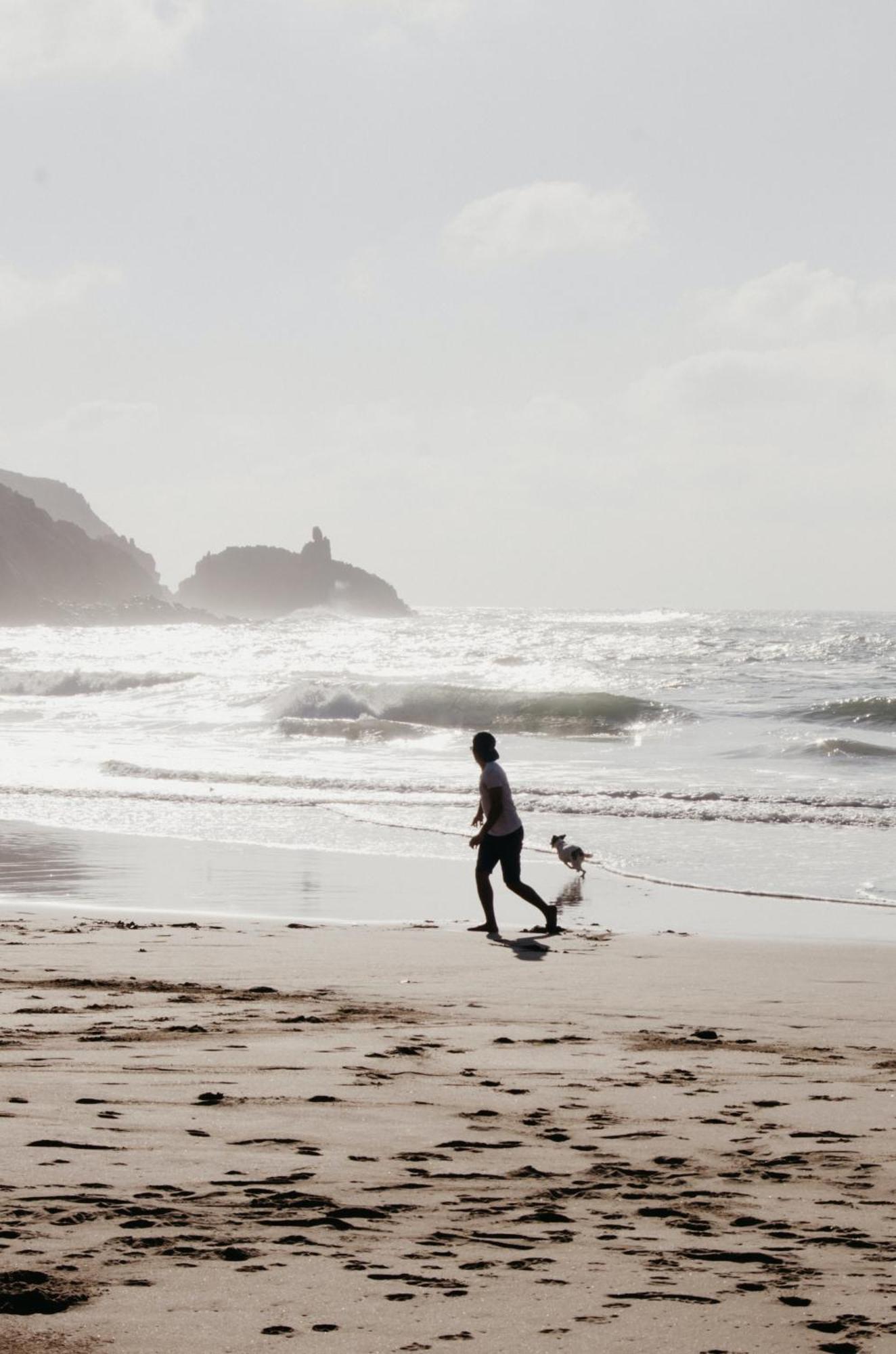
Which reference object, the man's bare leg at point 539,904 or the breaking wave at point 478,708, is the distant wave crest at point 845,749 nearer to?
the breaking wave at point 478,708

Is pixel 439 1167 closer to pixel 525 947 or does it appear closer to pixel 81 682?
pixel 525 947

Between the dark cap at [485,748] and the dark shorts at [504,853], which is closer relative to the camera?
the dark shorts at [504,853]

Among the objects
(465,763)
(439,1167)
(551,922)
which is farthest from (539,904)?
(465,763)

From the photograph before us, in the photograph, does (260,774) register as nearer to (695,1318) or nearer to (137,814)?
(137,814)

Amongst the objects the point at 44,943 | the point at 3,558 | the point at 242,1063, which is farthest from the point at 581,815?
the point at 3,558

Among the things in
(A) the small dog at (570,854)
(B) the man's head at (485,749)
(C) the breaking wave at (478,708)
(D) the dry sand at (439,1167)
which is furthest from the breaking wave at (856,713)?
(D) the dry sand at (439,1167)

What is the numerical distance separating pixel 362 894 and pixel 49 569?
140 meters

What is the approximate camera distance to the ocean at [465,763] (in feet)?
45.3

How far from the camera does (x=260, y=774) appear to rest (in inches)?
888

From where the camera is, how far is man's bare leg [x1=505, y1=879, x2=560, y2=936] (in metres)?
9.69

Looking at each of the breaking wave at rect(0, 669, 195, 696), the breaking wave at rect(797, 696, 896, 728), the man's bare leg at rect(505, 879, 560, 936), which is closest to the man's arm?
the man's bare leg at rect(505, 879, 560, 936)

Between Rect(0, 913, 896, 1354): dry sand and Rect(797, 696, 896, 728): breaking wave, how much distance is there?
27.2 m

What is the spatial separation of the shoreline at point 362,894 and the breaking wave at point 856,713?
21.6m

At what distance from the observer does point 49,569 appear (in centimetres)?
14300
